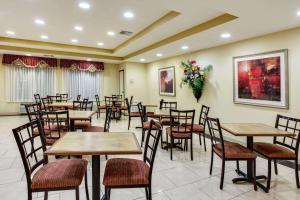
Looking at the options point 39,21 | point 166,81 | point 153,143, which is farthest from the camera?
point 166,81

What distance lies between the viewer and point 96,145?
1886 millimetres

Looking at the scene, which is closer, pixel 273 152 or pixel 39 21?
pixel 273 152

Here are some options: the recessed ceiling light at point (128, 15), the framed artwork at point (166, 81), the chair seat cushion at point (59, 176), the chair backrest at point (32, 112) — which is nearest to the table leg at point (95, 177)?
the chair seat cushion at point (59, 176)

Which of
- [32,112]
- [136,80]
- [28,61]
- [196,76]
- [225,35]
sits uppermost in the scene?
[28,61]

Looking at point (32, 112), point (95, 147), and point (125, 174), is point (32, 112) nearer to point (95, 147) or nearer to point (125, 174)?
point (95, 147)

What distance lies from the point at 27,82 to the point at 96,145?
8.01 metres

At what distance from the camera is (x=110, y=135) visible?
228cm

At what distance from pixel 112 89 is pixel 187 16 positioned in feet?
22.7

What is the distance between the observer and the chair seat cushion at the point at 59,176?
1705 millimetres

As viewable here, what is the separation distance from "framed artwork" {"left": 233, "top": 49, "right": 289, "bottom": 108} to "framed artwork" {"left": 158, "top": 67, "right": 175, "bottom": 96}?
9.18 ft

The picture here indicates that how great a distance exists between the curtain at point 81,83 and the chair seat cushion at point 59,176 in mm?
7577

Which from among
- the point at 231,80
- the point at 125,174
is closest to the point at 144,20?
the point at 231,80

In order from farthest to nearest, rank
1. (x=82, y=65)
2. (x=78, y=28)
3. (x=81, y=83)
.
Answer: (x=81, y=83) < (x=82, y=65) < (x=78, y=28)

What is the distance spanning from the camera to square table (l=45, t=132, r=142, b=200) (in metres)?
1.71
